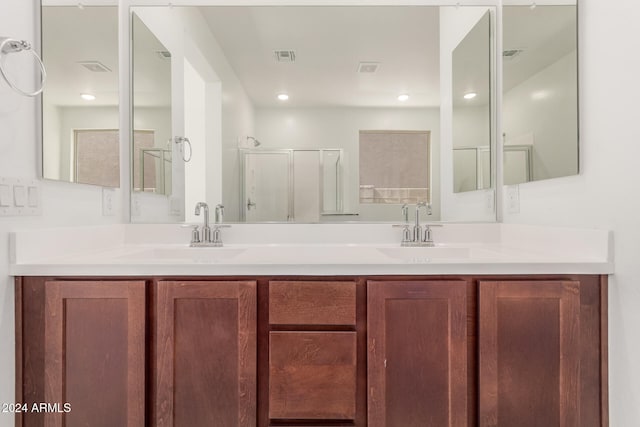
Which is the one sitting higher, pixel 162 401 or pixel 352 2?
pixel 352 2

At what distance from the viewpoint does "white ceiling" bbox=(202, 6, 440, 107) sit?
1.74m

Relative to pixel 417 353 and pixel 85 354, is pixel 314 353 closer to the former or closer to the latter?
pixel 417 353

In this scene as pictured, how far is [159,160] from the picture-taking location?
1.80 m

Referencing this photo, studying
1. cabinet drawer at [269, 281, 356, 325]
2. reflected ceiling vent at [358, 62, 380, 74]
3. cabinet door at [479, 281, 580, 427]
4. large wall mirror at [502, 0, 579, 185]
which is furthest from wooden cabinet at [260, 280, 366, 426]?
Result: reflected ceiling vent at [358, 62, 380, 74]

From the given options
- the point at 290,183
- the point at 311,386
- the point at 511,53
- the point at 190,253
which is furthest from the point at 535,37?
the point at 190,253

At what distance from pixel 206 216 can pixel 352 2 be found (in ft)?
4.01

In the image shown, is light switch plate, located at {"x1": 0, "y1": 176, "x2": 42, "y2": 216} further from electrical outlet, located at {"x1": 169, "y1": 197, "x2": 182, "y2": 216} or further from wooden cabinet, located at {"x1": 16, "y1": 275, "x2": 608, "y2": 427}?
electrical outlet, located at {"x1": 169, "y1": 197, "x2": 182, "y2": 216}

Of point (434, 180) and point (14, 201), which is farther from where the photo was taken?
point (434, 180)

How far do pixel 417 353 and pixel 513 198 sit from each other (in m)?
0.94

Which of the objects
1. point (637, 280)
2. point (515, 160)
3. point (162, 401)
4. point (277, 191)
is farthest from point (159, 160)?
point (637, 280)

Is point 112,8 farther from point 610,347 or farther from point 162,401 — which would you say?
point 610,347

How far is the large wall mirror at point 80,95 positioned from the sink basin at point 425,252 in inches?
50.3

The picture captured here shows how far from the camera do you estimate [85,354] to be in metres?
1.14

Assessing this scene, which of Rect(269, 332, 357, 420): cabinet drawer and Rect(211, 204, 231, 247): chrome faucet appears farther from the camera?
Rect(211, 204, 231, 247): chrome faucet
